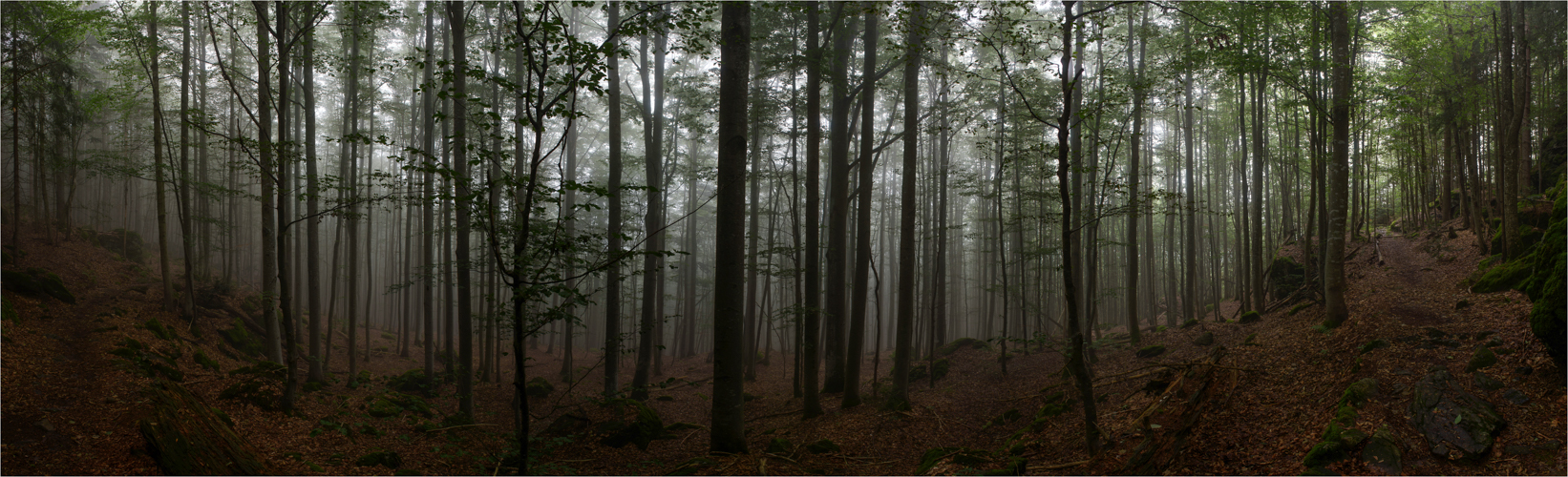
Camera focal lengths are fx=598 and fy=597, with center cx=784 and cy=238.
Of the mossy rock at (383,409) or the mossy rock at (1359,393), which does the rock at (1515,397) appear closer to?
the mossy rock at (1359,393)

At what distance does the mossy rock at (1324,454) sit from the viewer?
196 inches

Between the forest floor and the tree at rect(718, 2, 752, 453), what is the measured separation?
73 centimetres

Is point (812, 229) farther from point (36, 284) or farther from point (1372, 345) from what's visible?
point (36, 284)

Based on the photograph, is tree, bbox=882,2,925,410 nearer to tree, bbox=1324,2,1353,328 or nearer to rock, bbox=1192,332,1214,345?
rock, bbox=1192,332,1214,345

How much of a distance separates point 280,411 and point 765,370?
42.9 ft

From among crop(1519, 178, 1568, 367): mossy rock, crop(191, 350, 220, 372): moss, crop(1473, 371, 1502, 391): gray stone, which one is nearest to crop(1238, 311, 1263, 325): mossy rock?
crop(1519, 178, 1568, 367): mossy rock

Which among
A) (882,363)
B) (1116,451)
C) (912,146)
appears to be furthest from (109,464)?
(882,363)

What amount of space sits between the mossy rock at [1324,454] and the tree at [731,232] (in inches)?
211

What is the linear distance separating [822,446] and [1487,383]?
665 centimetres

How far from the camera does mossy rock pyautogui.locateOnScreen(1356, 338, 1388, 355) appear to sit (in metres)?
6.75

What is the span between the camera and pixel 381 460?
673 centimetres

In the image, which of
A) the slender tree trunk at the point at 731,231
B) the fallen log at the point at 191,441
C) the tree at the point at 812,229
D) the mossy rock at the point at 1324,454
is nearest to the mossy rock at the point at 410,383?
the fallen log at the point at 191,441

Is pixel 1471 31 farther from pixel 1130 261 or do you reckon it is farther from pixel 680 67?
pixel 680 67

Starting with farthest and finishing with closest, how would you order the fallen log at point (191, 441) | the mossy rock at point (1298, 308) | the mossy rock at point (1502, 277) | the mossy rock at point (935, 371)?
1. the mossy rock at point (935, 371)
2. the mossy rock at point (1298, 308)
3. the mossy rock at point (1502, 277)
4. the fallen log at point (191, 441)
